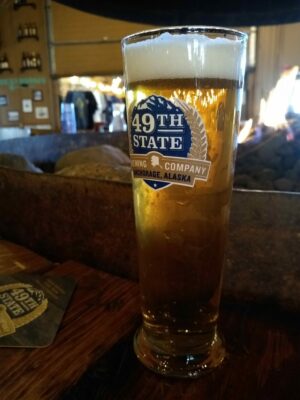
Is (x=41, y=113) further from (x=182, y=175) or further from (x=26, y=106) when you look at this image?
(x=182, y=175)

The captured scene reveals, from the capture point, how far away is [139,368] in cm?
51

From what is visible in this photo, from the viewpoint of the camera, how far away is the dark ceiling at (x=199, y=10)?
→ 1.60 m

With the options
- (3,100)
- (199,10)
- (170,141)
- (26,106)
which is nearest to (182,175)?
(170,141)

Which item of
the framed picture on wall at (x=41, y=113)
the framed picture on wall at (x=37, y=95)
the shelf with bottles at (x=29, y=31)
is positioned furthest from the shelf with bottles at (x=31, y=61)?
the framed picture on wall at (x=41, y=113)

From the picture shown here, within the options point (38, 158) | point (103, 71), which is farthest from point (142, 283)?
point (103, 71)

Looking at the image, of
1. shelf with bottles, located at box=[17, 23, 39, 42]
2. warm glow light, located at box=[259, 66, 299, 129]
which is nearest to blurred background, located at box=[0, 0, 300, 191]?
shelf with bottles, located at box=[17, 23, 39, 42]

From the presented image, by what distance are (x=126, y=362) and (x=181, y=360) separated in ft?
0.27

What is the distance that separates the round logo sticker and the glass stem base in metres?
0.25

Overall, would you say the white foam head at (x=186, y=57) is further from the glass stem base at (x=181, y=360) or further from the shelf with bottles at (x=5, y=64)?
the shelf with bottles at (x=5, y=64)

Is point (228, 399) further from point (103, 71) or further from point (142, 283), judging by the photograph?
point (103, 71)

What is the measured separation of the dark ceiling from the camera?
5.24ft

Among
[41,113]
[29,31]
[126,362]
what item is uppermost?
[29,31]

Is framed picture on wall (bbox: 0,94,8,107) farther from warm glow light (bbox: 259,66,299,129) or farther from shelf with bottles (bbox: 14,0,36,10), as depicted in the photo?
warm glow light (bbox: 259,66,299,129)

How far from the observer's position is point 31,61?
6.50 m
